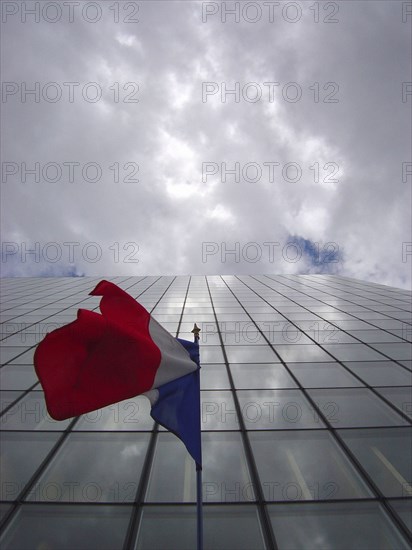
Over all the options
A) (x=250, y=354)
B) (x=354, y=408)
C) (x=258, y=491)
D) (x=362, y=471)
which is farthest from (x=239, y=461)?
(x=250, y=354)

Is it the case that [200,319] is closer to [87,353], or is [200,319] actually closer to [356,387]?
[356,387]

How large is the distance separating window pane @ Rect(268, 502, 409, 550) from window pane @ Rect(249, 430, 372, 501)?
181mm

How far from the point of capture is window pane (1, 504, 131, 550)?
457 cm

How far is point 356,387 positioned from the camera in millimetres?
8617

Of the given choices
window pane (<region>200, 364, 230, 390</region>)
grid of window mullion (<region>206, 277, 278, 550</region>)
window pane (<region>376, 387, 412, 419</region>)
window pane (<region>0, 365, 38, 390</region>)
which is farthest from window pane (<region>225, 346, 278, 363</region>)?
window pane (<region>0, 365, 38, 390</region>)

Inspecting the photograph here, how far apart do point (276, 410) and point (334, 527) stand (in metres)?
2.78

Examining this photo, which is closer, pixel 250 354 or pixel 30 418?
pixel 30 418

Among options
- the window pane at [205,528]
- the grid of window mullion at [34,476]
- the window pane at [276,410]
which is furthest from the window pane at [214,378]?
the window pane at [205,528]

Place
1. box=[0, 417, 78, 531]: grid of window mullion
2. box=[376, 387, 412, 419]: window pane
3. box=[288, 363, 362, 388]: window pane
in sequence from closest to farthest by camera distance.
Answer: box=[0, 417, 78, 531]: grid of window mullion < box=[376, 387, 412, 419]: window pane < box=[288, 363, 362, 388]: window pane

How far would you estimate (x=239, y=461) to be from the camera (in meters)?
5.98

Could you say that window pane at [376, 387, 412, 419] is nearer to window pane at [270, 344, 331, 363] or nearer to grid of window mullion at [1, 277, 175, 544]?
window pane at [270, 344, 331, 363]

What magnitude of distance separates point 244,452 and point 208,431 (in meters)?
0.93

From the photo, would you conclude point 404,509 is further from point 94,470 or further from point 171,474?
point 94,470

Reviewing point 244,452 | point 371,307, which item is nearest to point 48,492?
point 244,452
